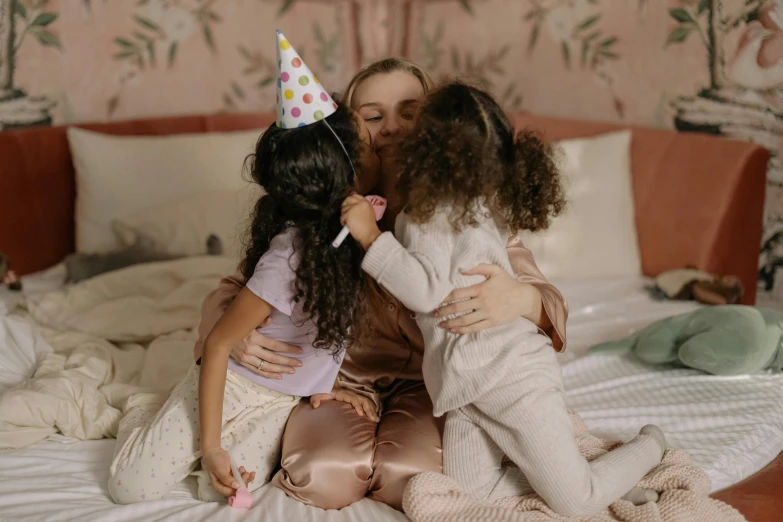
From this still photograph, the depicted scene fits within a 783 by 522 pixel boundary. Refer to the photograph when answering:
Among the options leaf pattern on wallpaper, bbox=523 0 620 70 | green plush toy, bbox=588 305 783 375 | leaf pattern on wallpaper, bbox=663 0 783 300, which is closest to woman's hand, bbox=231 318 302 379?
green plush toy, bbox=588 305 783 375

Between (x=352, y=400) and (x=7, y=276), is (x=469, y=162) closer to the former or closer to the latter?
(x=352, y=400)

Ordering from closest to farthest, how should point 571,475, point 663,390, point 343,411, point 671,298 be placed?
1. point 571,475
2. point 343,411
3. point 663,390
4. point 671,298

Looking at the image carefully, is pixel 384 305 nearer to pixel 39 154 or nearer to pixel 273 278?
pixel 273 278

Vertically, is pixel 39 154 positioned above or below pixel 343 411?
above

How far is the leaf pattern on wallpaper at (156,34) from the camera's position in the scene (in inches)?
90.7

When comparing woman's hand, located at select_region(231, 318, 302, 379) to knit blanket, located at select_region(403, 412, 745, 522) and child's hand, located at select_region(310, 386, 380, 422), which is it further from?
knit blanket, located at select_region(403, 412, 745, 522)

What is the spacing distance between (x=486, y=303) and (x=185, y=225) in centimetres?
120

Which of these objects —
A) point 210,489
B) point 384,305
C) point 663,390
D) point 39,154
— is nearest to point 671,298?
point 663,390

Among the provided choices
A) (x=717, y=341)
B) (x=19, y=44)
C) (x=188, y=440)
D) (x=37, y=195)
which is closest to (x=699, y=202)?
(x=717, y=341)

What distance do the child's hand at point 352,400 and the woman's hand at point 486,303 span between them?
0.91 feet

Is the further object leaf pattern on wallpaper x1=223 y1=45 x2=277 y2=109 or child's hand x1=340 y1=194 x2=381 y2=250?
leaf pattern on wallpaper x1=223 y1=45 x2=277 y2=109

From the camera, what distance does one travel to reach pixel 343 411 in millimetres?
1222

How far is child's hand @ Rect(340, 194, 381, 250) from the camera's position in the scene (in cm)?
102

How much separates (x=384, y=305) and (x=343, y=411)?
0.19 meters
